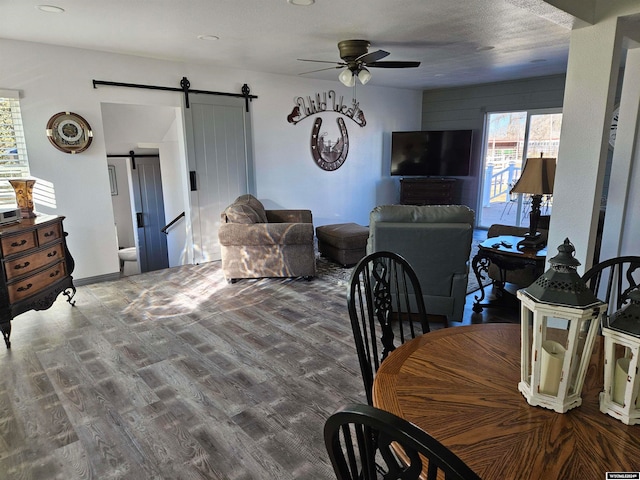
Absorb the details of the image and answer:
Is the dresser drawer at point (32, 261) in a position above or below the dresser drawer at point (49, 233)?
below

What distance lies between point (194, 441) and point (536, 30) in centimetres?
450

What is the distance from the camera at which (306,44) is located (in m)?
4.26

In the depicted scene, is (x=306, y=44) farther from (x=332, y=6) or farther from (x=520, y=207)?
(x=520, y=207)

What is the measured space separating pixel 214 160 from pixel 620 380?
5.13m

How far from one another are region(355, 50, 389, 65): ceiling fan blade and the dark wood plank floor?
92.3 inches

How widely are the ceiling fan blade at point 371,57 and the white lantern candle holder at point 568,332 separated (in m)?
3.12

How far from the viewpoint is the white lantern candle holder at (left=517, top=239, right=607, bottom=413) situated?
1.04m

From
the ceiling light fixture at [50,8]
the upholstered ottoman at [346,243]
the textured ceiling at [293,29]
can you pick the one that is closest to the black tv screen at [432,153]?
the textured ceiling at [293,29]

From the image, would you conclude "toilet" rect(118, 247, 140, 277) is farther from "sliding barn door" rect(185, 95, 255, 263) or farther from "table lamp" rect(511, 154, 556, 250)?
"table lamp" rect(511, 154, 556, 250)

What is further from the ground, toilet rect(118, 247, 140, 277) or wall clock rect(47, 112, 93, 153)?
wall clock rect(47, 112, 93, 153)

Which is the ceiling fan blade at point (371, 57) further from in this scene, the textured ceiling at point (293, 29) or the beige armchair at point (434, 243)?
the beige armchair at point (434, 243)

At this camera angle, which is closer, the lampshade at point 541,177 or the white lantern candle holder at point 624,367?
the white lantern candle holder at point 624,367

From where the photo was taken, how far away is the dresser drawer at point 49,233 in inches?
138

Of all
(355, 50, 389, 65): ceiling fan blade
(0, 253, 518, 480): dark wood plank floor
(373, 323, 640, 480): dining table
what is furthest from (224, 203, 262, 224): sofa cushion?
(373, 323, 640, 480): dining table
